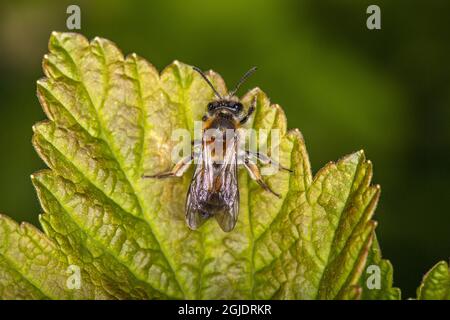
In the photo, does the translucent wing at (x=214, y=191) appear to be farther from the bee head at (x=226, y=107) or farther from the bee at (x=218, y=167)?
the bee head at (x=226, y=107)

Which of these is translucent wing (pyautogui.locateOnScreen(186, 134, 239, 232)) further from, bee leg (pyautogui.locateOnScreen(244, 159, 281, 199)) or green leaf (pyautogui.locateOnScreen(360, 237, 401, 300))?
green leaf (pyautogui.locateOnScreen(360, 237, 401, 300))

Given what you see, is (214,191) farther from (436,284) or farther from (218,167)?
(436,284)

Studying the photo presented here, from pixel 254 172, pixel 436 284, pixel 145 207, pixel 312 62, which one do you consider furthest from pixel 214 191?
pixel 312 62

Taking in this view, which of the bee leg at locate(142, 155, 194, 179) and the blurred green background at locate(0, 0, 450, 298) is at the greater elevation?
the blurred green background at locate(0, 0, 450, 298)

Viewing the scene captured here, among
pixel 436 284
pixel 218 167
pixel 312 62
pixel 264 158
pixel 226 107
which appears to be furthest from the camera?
pixel 312 62

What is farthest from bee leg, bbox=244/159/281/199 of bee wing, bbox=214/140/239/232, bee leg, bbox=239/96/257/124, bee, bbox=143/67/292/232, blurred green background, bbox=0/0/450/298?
blurred green background, bbox=0/0/450/298

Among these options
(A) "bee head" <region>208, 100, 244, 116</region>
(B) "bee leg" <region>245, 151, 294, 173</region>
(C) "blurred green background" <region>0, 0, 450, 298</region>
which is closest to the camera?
(B) "bee leg" <region>245, 151, 294, 173</region>
